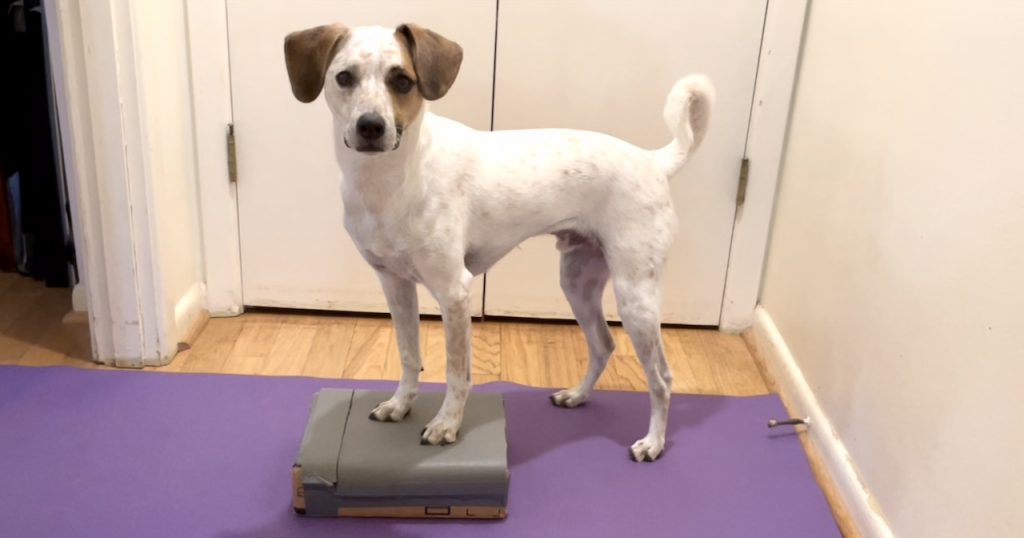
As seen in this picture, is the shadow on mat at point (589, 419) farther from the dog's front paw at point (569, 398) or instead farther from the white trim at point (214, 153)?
the white trim at point (214, 153)

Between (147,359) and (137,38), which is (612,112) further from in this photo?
(147,359)

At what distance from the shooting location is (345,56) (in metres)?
1.29

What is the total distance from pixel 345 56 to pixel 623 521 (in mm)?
941

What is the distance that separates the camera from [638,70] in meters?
2.08

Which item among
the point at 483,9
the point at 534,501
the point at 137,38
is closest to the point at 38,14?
the point at 137,38

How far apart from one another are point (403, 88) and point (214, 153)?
1.01 metres

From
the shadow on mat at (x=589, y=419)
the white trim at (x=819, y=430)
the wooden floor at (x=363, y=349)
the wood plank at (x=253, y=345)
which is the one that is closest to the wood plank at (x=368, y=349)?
the wooden floor at (x=363, y=349)

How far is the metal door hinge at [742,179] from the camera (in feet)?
7.09

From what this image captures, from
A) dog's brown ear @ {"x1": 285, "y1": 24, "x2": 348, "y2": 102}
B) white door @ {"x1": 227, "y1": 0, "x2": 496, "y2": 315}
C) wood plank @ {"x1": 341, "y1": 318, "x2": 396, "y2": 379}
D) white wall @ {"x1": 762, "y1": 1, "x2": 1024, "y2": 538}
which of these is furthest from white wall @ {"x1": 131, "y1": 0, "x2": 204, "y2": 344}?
white wall @ {"x1": 762, "y1": 1, "x2": 1024, "y2": 538}

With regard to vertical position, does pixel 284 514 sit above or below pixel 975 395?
below

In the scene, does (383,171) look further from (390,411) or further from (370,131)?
(390,411)

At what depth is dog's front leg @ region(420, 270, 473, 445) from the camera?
1508mm

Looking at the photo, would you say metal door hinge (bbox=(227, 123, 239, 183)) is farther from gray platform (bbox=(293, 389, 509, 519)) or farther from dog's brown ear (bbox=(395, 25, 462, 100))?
dog's brown ear (bbox=(395, 25, 462, 100))

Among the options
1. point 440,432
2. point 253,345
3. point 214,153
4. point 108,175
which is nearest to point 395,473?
point 440,432
